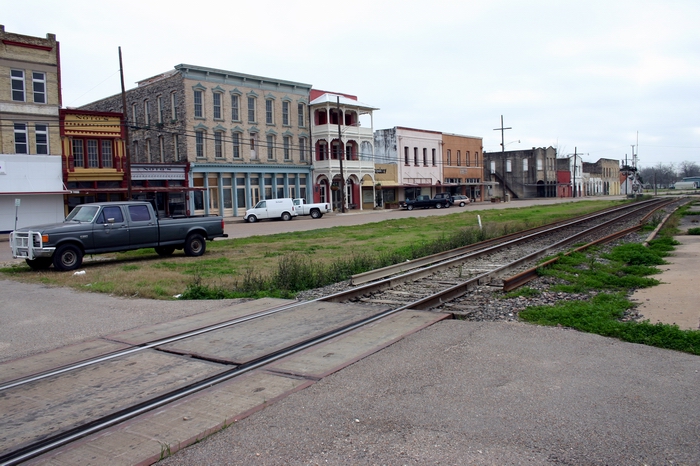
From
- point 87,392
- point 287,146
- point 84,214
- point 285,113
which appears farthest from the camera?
point 287,146

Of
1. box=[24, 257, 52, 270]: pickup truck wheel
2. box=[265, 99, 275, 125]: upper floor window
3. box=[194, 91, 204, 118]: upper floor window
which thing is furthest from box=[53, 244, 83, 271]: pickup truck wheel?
box=[265, 99, 275, 125]: upper floor window

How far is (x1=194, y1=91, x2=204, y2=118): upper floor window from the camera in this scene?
45466mm

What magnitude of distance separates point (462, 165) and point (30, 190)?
55.0 m

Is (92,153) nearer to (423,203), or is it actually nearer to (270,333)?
(423,203)

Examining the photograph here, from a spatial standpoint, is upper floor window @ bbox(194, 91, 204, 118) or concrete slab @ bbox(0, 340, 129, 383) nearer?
concrete slab @ bbox(0, 340, 129, 383)

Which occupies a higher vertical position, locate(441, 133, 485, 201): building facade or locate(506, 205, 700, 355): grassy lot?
locate(441, 133, 485, 201): building facade

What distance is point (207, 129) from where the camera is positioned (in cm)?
4600

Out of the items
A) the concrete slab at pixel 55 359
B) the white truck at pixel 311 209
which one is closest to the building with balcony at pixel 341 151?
the white truck at pixel 311 209

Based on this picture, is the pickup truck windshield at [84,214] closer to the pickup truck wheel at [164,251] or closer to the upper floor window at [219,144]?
the pickup truck wheel at [164,251]

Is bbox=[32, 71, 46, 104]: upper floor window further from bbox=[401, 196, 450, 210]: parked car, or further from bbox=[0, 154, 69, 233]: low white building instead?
Answer: bbox=[401, 196, 450, 210]: parked car

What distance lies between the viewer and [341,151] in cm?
5331

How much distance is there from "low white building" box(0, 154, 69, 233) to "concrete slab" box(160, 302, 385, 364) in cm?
2954

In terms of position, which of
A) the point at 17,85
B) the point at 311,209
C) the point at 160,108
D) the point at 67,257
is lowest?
the point at 67,257

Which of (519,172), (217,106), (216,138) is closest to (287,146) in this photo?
(216,138)
